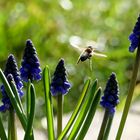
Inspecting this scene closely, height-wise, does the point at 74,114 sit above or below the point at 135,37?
below

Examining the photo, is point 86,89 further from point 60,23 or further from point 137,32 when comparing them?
point 60,23

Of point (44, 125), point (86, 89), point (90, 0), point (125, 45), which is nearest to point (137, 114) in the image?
point (44, 125)

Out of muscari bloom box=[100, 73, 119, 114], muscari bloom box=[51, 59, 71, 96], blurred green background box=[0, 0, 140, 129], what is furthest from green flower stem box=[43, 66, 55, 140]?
blurred green background box=[0, 0, 140, 129]

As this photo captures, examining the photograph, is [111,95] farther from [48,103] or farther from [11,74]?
[11,74]

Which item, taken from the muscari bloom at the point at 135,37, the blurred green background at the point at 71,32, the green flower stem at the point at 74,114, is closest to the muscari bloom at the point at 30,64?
the green flower stem at the point at 74,114

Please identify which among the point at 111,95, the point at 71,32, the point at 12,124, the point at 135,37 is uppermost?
the point at 71,32

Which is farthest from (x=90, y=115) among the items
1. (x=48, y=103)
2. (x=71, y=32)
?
(x=71, y=32)

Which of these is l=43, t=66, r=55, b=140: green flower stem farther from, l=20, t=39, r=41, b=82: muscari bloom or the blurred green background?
the blurred green background
